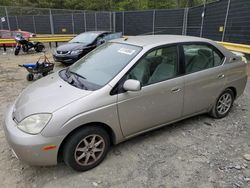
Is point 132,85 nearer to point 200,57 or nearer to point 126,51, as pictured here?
point 126,51

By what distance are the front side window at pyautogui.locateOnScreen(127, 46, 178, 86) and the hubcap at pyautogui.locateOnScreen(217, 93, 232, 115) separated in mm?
1282

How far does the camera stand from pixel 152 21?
1605 centimetres

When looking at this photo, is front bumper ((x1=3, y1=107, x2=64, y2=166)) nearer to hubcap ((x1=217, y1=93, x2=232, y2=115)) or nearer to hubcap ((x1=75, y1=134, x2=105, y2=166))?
hubcap ((x1=75, y1=134, x2=105, y2=166))

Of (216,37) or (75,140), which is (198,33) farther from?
(75,140)

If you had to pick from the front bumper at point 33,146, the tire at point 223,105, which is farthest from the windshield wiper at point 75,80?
the tire at point 223,105

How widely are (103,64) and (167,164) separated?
1.63 m

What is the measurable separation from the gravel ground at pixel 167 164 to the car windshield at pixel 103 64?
104 centimetres

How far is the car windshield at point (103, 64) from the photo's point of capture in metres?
2.93

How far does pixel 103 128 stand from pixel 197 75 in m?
1.70

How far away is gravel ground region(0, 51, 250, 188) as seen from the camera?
2.61 m

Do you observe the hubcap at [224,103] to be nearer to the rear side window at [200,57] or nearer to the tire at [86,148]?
the rear side window at [200,57]

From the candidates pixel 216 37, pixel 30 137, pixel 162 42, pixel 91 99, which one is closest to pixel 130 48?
pixel 162 42

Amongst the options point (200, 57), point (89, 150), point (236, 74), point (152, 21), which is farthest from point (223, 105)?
point (152, 21)

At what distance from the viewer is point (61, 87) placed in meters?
2.95
